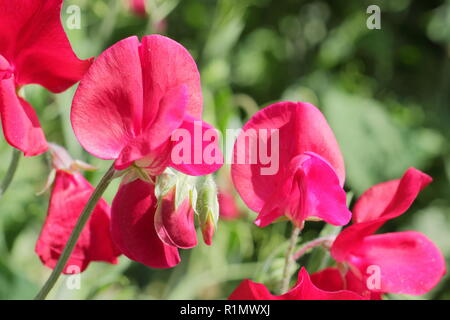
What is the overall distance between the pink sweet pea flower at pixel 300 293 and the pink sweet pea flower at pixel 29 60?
8.2 inches

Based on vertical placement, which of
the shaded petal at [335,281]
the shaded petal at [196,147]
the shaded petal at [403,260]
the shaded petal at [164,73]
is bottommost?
the shaded petal at [335,281]

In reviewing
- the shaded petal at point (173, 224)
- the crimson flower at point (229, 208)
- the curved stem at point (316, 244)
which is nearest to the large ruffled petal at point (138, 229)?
the shaded petal at point (173, 224)

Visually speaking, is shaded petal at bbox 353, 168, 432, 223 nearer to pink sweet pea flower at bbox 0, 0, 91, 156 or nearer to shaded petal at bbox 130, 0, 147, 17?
pink sweet pea flower at bbox 0, 0, 91, 156

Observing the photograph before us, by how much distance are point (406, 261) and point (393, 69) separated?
1.54 metres

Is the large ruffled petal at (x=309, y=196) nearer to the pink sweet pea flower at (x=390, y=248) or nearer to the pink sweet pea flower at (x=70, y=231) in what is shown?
the pink sweet pea flower at (x=390, y=248)

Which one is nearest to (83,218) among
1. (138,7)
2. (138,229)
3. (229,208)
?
(138,229)

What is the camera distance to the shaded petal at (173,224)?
575 mm

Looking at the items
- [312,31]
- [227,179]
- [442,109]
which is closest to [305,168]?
[227,179]

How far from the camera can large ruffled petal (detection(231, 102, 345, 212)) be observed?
62cm

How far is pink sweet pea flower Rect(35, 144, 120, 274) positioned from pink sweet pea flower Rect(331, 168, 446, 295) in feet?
0.70

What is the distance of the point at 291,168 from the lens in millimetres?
618

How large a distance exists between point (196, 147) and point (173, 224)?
6cm

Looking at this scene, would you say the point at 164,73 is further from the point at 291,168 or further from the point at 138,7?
the point at 138,7
